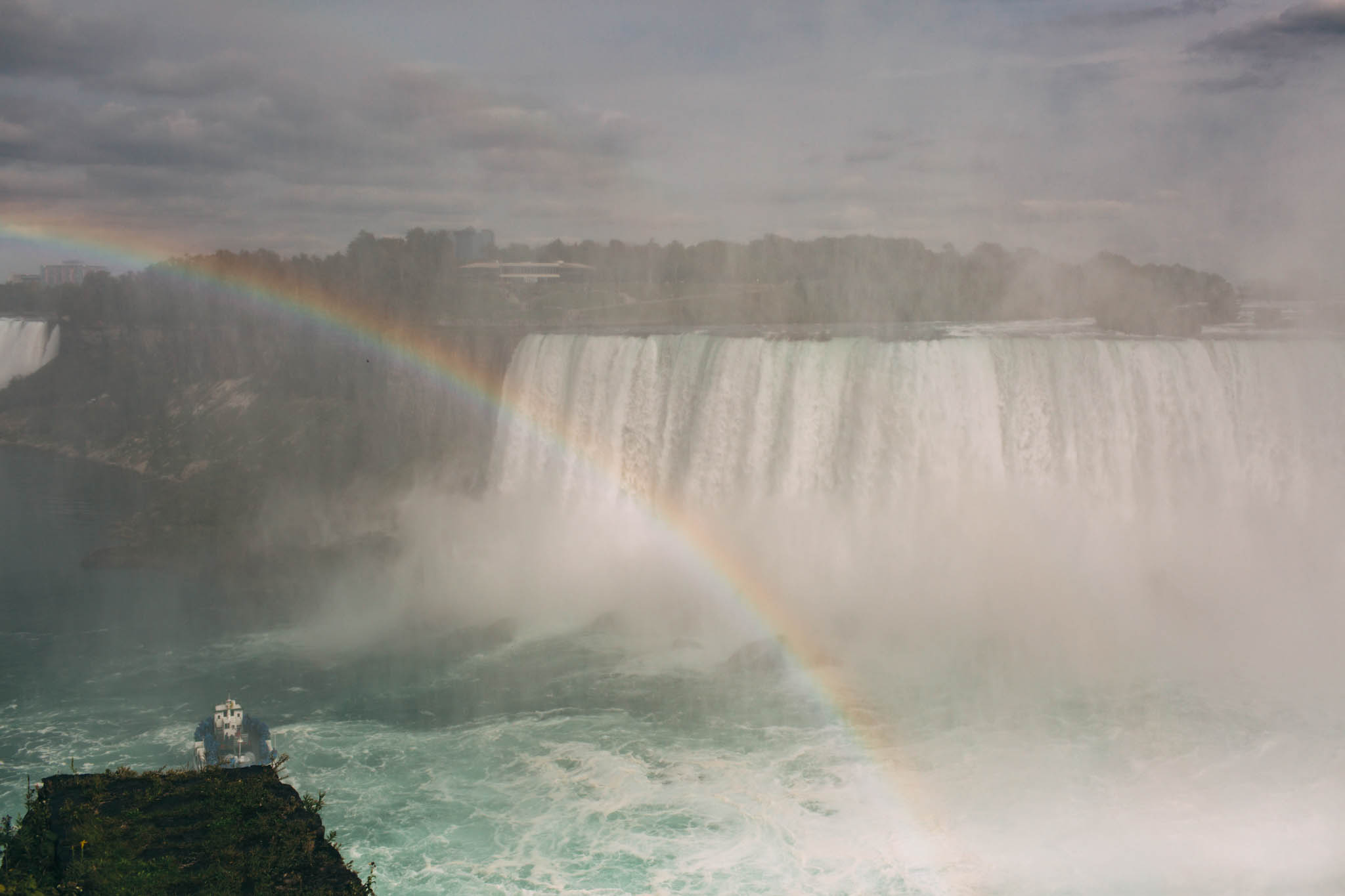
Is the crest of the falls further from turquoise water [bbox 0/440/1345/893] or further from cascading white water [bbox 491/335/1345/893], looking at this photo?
turquoise water [bbox 0/440/1345/893]

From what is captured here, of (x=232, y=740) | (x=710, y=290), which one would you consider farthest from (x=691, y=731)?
(x=710, y=290)

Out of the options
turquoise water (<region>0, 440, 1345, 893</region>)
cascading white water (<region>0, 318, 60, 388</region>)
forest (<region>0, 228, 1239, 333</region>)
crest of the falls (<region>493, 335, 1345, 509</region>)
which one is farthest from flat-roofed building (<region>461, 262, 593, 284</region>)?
crest of the falls (<region>493, 335, 1345, 509</region>)

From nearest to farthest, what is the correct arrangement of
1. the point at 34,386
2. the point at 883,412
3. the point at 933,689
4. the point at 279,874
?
1. the point at 279,874
2. the point at 933,689
3. the point at 883,412
4. the point at 34,386

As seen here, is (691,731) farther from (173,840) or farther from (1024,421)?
(1024,421)

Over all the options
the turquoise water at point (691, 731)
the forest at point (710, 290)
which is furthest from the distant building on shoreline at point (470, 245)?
the turquoise water at point (691, 731)

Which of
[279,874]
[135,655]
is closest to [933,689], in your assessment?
[279,874]

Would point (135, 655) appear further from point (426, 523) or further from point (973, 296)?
point (973, 296)

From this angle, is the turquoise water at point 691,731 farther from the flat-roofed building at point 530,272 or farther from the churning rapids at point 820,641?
the flat-roofed building at point 530,272
